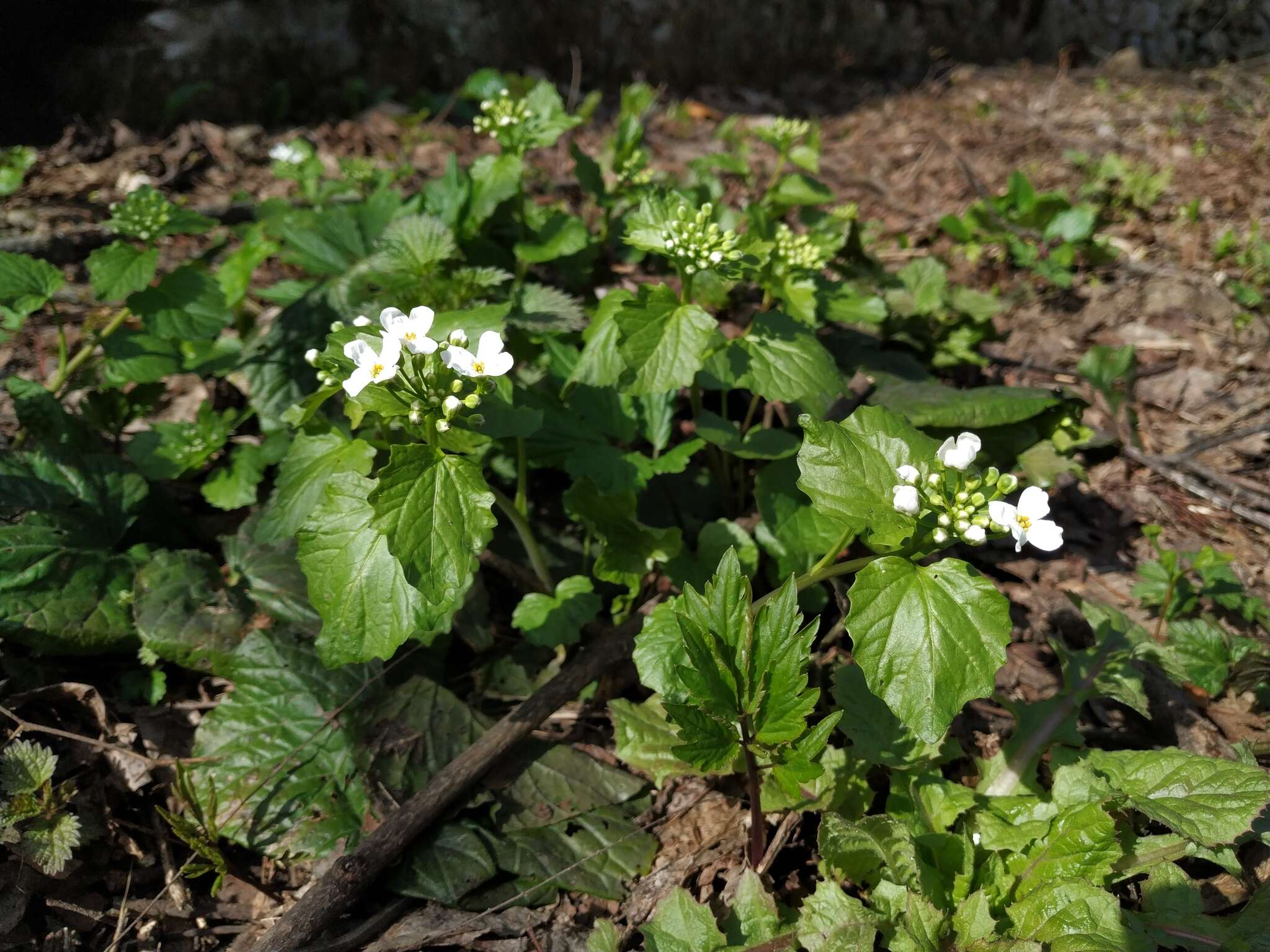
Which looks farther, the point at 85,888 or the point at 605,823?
the point at 605,823

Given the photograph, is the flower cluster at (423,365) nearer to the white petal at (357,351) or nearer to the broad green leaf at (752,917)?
the white petal at (357,351)

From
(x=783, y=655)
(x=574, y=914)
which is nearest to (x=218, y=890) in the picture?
(x=574, y=914)

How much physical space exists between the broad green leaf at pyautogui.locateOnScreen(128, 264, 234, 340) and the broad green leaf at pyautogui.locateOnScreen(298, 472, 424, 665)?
1.43 m

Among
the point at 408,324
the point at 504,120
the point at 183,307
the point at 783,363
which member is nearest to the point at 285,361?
the point at 183,307

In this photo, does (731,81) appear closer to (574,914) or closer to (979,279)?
(979,279)

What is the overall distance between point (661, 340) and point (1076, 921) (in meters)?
2.09

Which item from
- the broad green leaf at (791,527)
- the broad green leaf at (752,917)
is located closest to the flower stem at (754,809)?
the broad green leaf at (752,917)

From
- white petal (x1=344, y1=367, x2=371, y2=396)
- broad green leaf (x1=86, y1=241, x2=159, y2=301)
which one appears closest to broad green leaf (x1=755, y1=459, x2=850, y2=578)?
white petal (x1=344, y1=367, x2=371, y2=396)

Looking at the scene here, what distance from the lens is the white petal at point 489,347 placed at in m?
2.26

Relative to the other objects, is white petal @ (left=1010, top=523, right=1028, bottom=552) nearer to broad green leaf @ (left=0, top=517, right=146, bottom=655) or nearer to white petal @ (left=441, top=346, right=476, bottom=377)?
white petal @ (left=441, top=346, right=476, bottom=377)

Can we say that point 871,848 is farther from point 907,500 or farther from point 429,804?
point 429,804

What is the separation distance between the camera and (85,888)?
8.15 feet

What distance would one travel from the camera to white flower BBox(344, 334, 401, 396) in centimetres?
210

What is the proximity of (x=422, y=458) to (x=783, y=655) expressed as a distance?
3.79 feet
